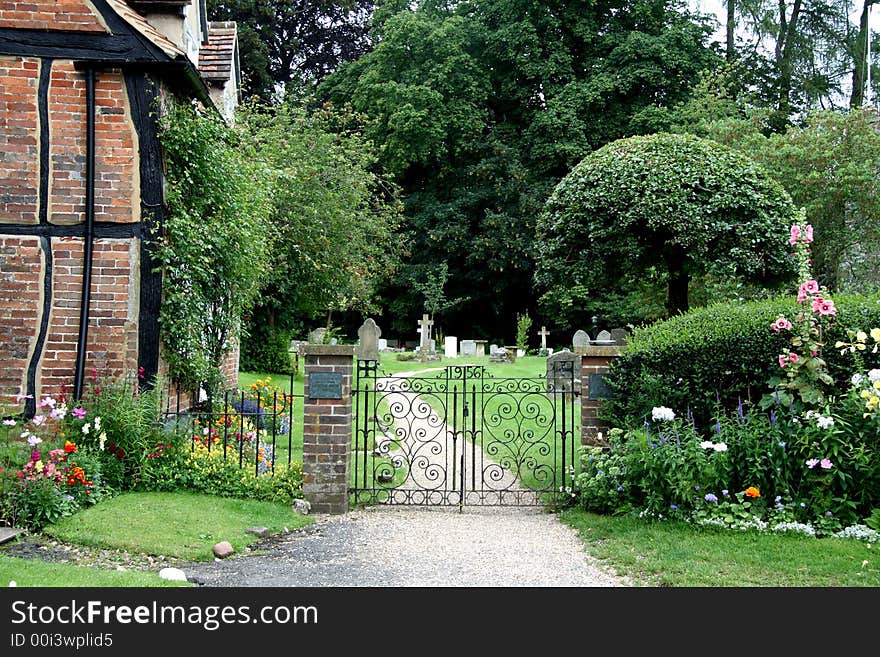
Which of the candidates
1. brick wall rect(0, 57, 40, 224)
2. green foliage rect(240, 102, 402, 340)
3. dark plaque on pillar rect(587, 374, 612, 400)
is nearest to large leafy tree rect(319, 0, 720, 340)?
green foliage rect(240, 102, 402, 340)

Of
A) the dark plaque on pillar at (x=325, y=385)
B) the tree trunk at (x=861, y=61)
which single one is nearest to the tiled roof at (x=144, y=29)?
the dark plaque on pillar at (x=325, y=385)

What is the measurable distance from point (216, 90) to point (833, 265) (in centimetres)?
1422

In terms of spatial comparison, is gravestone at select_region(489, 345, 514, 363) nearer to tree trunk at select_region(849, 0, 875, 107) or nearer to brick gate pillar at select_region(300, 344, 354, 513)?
tree trunk at select_region(849, 0, 875, 107)

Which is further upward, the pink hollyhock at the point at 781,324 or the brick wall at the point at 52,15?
the brick wall at the point at 52,15

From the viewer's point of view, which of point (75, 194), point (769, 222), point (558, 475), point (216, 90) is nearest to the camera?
point (75, 194)

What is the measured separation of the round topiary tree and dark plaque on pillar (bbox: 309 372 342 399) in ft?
15.3

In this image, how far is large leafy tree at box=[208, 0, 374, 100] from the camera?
30609 mm

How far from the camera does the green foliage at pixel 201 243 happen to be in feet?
27.3

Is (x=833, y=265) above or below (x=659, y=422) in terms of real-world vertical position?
above

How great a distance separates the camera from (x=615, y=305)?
97.6 feet

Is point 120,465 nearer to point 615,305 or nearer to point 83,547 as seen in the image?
point 83,547

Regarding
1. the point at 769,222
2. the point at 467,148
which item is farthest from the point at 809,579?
the point at 467,148

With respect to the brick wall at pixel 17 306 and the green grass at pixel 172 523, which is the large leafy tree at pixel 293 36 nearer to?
the brick wall at pixel 17 306

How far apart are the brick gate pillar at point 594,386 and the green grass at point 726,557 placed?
1243 millimetres
